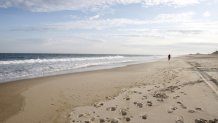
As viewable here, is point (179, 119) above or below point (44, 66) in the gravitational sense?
above

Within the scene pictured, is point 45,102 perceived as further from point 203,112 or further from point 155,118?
point 203,112

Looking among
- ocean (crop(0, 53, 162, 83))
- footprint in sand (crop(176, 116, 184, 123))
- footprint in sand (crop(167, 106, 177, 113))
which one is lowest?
ocean (crop(0, 53, 162, 83))

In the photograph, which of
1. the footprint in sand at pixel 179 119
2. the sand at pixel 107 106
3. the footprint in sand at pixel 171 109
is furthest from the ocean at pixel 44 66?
the footprint in sand at pixel 179 119

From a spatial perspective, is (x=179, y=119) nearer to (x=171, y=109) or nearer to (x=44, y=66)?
(x=171, y=109)

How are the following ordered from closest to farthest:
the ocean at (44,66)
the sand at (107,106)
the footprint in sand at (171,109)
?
the sand at (107,106) → the footprint in sand at (171,109) → the ocean at (44,66)

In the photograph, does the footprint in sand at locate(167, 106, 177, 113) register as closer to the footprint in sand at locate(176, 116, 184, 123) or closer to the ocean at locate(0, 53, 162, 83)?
the footprint in sand at locate(176, 116, 184, 123)

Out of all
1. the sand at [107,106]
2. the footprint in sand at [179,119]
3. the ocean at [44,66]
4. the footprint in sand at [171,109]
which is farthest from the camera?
the ocean at [44,66]

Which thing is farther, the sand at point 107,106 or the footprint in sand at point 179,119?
the sand at point 107,106

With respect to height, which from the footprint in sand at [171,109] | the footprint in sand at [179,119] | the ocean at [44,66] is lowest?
the ocean at [44,66]

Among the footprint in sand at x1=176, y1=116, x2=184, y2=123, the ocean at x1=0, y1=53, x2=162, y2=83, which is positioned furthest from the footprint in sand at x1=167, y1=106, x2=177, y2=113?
the ocean at x1=0, y1=53, x2=162, y2=83

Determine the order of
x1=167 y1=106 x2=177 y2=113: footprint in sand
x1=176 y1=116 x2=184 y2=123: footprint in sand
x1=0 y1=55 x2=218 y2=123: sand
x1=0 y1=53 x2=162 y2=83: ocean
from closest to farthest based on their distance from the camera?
x1=176 y1=116 x2=184 y2=123: footprint in sand, x1=0 y1=55 x2=218 y2=123: sand, x1=167 y1=106 x2=177 y2=113: footprint in sand, x1=0 y1=53 x2=162 y2=83: ocean

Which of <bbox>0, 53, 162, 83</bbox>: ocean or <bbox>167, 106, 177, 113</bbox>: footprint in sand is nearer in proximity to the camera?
<bbox>167, 106, 177, 113</bbox>: footprint in sand

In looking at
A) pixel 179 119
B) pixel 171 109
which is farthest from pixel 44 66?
pixel 179 119

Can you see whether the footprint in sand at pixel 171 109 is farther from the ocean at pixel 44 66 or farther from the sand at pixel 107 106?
the ocean at pixel 44 66
